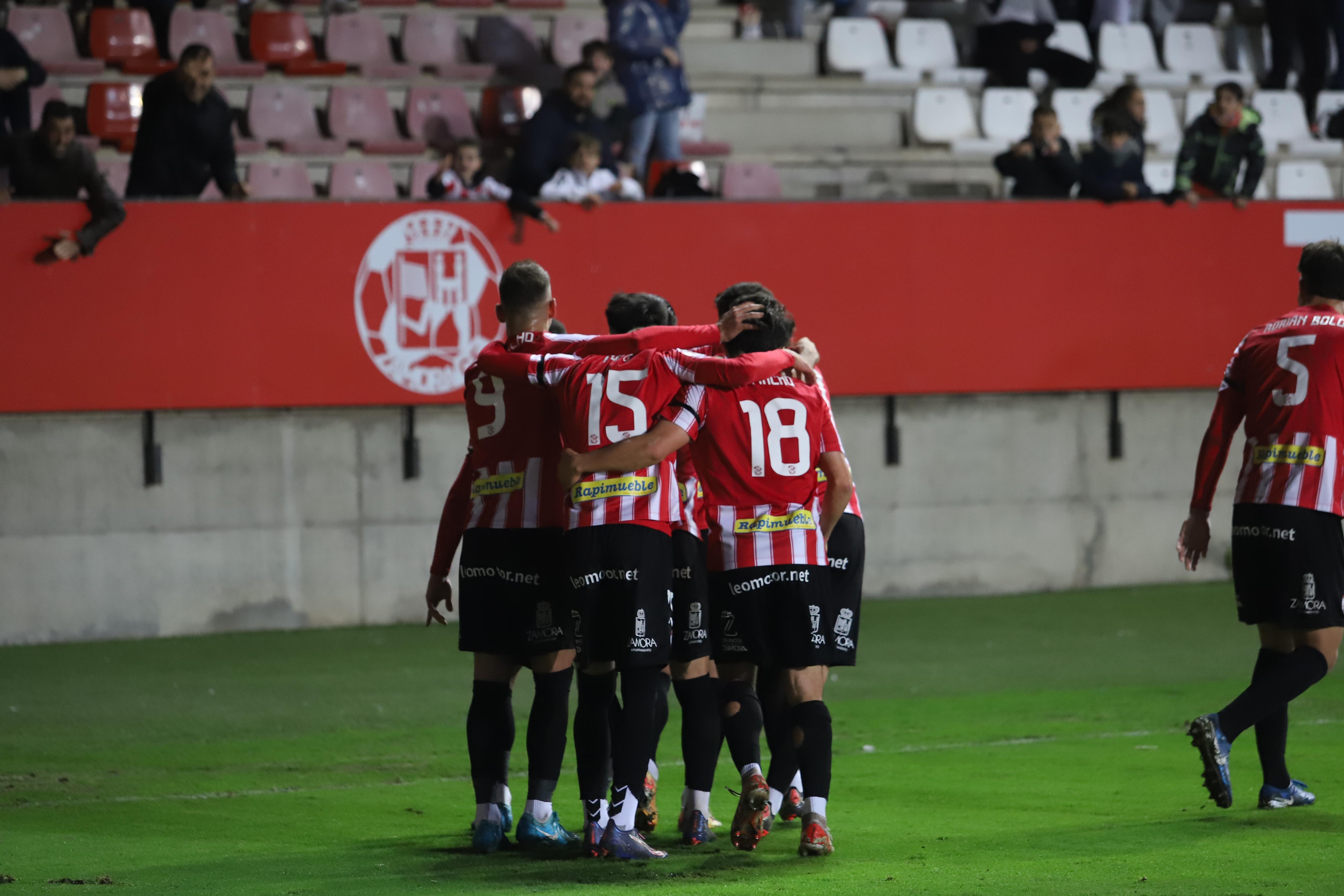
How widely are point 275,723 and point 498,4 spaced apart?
886cm

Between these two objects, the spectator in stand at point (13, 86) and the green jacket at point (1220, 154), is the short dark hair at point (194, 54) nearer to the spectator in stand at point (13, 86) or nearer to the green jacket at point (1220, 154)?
the spectator in stand at point (13, 86)

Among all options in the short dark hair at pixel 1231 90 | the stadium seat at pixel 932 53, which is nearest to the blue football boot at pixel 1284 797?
the short dark hair at pixel 1231 90

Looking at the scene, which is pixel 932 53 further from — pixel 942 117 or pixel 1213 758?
pixel 1213 758

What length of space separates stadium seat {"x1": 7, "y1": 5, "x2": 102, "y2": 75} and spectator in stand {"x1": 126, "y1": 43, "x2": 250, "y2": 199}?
251 centimetres

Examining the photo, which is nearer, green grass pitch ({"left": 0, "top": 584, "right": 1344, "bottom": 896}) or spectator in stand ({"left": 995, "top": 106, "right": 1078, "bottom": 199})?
green grass pitch ({"left": 0, "top": 584, "right": 1344, "bottom": 896})

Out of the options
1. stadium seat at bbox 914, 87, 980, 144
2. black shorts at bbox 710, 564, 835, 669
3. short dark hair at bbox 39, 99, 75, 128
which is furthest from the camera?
stadium seat at bbox 914, 87, 980, 144

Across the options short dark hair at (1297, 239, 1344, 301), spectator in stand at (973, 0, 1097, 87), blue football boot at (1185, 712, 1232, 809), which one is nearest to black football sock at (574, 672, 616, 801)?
blue football boot at (1185, 712, 1232, 809)

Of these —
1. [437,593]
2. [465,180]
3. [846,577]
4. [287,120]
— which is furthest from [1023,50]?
[437,593]

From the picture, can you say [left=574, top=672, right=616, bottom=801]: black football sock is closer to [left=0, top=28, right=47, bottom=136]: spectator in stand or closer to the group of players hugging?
the group of players hugging

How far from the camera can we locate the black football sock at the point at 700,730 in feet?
18.9

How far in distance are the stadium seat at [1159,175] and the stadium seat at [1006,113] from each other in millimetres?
1196

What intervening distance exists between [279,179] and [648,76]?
3063 millimetres

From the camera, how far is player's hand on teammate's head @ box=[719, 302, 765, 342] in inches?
224

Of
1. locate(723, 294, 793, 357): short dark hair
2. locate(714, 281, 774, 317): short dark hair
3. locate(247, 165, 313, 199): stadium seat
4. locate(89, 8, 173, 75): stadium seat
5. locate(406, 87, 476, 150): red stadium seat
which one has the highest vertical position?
locate(89, 8, 173, 75): stadium seat
